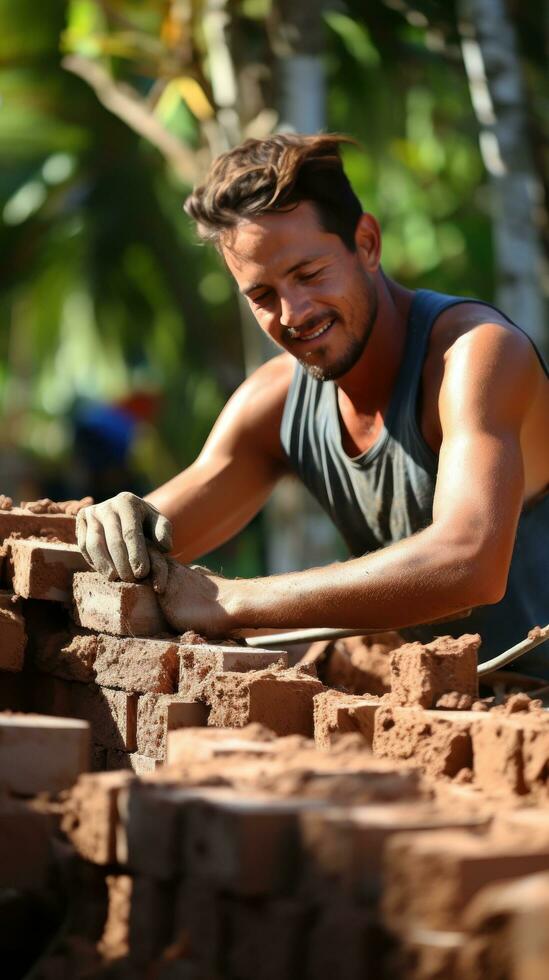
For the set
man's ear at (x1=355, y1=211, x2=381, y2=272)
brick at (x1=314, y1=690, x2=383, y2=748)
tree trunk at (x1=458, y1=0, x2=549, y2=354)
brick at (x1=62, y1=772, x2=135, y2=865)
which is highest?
tree trunk at (x1=458, y1=0, x2=549, y2=354)

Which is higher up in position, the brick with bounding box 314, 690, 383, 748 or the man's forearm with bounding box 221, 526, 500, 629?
the man's forearm with bounding box 221, 526, 500, 629

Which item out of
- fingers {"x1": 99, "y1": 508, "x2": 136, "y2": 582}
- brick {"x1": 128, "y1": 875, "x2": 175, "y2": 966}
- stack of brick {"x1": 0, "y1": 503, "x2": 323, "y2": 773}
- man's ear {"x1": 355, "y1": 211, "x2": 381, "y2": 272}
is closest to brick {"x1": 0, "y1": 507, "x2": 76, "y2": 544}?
stack of brick {"x1": 0, "y1": 503, "x2": 323, "y2": 773}

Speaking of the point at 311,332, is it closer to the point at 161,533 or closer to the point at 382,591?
the point at 161,533

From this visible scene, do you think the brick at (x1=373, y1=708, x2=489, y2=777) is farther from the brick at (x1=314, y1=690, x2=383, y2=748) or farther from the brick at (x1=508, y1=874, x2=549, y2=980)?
the brick at (x1=508, y1=874, x2=549, y2=980)

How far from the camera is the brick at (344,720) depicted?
343cm

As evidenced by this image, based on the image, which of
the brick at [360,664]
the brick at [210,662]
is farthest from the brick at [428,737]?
the brick at [360,664]

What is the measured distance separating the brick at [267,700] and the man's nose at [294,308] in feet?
3.93

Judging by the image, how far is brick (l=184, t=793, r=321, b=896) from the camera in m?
2.25

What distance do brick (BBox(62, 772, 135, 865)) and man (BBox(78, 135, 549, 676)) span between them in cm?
121

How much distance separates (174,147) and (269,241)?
738cm

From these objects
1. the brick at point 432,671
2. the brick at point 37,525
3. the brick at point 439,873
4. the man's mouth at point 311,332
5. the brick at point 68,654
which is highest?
the man's mouth at point 311,332

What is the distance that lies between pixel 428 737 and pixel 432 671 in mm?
292

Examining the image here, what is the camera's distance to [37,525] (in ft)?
15.3

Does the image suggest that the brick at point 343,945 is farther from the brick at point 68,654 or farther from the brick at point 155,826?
the brick at point 68,654
